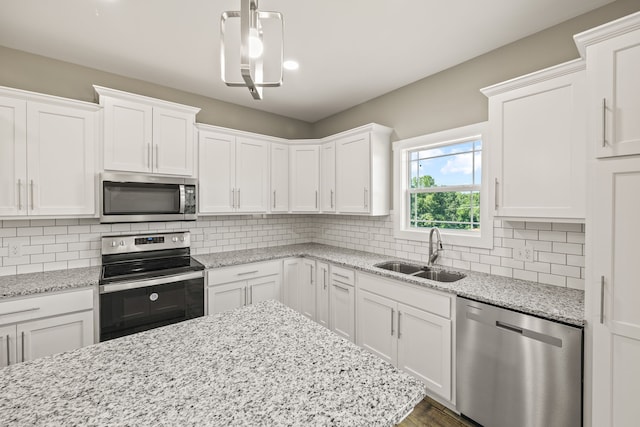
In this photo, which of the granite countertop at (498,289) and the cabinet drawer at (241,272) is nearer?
the granite countertop at (498,289)

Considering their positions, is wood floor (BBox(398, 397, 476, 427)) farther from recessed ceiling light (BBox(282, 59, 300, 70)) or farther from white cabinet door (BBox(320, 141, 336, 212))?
recessed ceiling light (BBox(282, 59, 300, 70))

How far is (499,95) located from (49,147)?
11.2 ft

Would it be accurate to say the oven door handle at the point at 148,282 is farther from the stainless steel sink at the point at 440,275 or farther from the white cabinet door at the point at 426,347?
the stainless steel sink at the point at 440,275

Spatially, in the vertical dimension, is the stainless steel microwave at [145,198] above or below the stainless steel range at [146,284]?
above

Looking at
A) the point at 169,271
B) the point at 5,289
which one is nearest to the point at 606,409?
the point at 169,271

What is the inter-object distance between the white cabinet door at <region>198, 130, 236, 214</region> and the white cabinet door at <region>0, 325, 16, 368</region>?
1584 millimetres

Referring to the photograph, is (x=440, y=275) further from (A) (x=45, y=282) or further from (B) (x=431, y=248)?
(A) (x=45, y=282)

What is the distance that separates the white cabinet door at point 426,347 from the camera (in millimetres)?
2066

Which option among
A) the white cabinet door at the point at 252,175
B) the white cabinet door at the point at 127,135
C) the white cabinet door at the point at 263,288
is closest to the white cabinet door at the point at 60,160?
the white cabinet door at the point at 127,135

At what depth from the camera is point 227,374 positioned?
0.92 metres

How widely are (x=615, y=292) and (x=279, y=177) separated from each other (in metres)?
3.09

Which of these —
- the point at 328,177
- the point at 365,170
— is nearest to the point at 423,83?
the point at 365,170

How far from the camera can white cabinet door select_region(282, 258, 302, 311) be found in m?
3.34

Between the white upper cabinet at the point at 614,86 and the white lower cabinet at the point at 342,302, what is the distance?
204 cm
